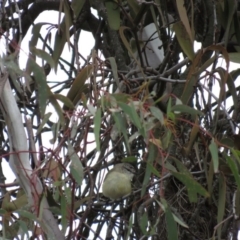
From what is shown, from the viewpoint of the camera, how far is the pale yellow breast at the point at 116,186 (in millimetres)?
1158

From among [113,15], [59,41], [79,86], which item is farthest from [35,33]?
[79,86]

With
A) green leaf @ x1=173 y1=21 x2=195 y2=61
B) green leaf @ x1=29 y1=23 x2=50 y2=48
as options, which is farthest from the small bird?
green leaf @ x1=29 y1=23 x2=50 y2=48

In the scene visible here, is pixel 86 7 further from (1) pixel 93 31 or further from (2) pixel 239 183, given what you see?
(2) pixel 239 183

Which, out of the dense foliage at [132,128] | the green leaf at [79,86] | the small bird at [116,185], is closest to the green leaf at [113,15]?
the dense foliage at [132,128]

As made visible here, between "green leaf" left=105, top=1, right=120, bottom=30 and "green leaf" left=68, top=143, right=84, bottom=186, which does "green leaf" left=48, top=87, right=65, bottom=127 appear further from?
"green leaf" left=105, top=1, right=120, bottom=30

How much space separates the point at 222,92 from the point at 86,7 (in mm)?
691

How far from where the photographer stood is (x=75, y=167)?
112cm

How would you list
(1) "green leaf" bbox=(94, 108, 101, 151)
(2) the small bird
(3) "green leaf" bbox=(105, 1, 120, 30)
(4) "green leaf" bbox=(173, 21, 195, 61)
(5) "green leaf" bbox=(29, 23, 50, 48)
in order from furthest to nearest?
(5) "green leaf" bbox=(29, 23, 50, 48) → (3) "green leaf" bbox=(105, 1, 120, 30) → (4) "green leaf" bbox=(173, 21, 195, 61) → (2) the small bird → (1) "green leaf" bbox=(94, 108, 101, 151)

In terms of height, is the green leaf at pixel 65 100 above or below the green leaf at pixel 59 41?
below

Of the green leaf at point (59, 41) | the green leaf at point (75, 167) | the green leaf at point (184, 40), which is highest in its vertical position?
the green leaf at point (59, 41)

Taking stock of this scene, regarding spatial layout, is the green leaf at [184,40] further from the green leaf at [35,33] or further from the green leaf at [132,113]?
the green leaf at [35,33]

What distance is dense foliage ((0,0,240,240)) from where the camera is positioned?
116cm

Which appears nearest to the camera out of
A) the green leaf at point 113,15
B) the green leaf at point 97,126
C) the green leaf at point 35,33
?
the green leaf at point 97,126

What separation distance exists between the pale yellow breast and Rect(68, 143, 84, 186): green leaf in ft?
0.21
